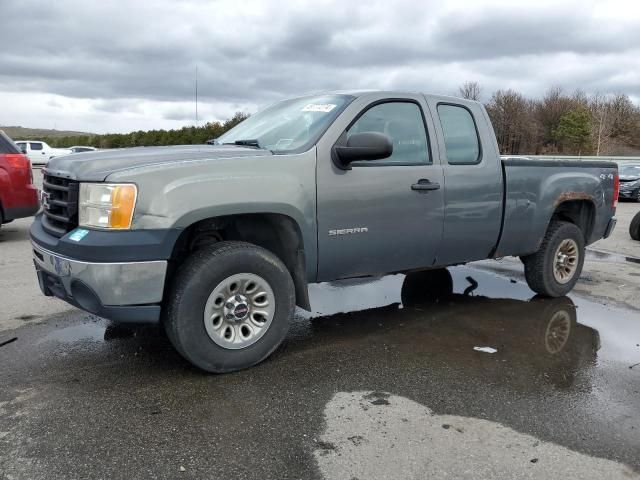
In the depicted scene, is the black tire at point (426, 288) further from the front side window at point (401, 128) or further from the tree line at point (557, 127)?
the tree line at point (557, 127)

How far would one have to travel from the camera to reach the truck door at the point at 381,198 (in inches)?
155

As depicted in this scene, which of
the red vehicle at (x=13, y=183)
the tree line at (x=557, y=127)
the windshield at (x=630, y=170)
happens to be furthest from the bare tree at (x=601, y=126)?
the red vehicle at (x=13, y=183)

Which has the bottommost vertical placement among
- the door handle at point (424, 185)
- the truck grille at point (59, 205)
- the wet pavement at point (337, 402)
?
the wet pavement at point (337, 402)

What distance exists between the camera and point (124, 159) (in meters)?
3.53

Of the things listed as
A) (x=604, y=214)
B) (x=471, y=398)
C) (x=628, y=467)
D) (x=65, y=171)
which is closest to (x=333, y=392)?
(x=471, y=398)

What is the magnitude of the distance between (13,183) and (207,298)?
6.44 meters

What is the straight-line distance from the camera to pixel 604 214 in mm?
6062

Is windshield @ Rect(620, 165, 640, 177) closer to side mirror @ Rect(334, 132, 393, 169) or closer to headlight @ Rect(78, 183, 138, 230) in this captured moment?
side mirror @ Rect(334, 132, 393, 169)

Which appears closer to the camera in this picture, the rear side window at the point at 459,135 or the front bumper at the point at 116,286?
the front bumper at the point at 116,286

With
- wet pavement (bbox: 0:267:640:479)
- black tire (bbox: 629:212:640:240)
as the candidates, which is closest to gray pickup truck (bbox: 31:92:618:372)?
wet pavement (bbox: 0:267:640:479)

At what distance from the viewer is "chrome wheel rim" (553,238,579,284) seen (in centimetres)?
578

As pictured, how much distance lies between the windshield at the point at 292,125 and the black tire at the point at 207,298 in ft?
2.73

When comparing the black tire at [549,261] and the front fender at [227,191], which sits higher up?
the front fender at [227,191]

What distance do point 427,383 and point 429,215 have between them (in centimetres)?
140
